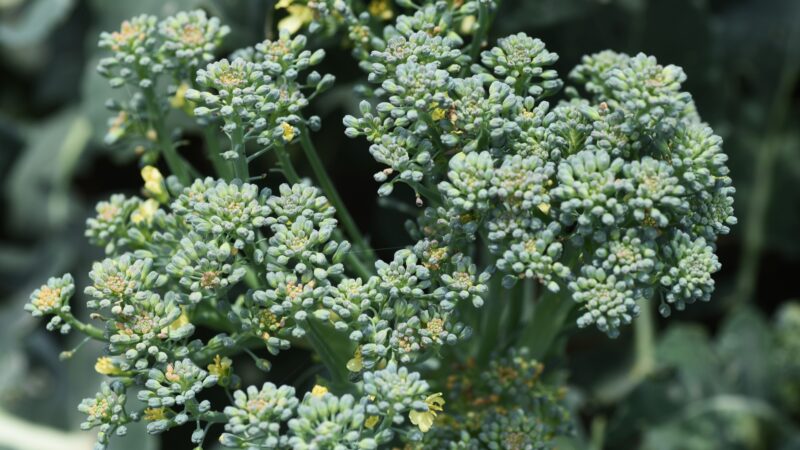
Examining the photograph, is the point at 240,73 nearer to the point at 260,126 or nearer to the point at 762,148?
the point at 260,126

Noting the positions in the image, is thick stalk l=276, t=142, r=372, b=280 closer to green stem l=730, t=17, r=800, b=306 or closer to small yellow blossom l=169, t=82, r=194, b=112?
small yellow blossom l=169, t=82, r=194, b=112

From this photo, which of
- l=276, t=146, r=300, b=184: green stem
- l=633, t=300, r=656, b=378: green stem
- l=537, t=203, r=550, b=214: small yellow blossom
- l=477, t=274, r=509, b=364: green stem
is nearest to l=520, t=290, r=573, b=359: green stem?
l=477, t=274, r=509, b=364: green stem

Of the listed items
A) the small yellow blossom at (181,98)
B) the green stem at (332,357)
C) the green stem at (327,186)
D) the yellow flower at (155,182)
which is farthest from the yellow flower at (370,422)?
the small yellow blossom at (181,98)

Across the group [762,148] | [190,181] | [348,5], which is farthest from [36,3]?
[762,148]

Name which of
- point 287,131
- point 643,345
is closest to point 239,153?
point 287,131

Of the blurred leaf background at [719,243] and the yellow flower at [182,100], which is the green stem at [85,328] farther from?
the blurred leaf background at [719,243]
